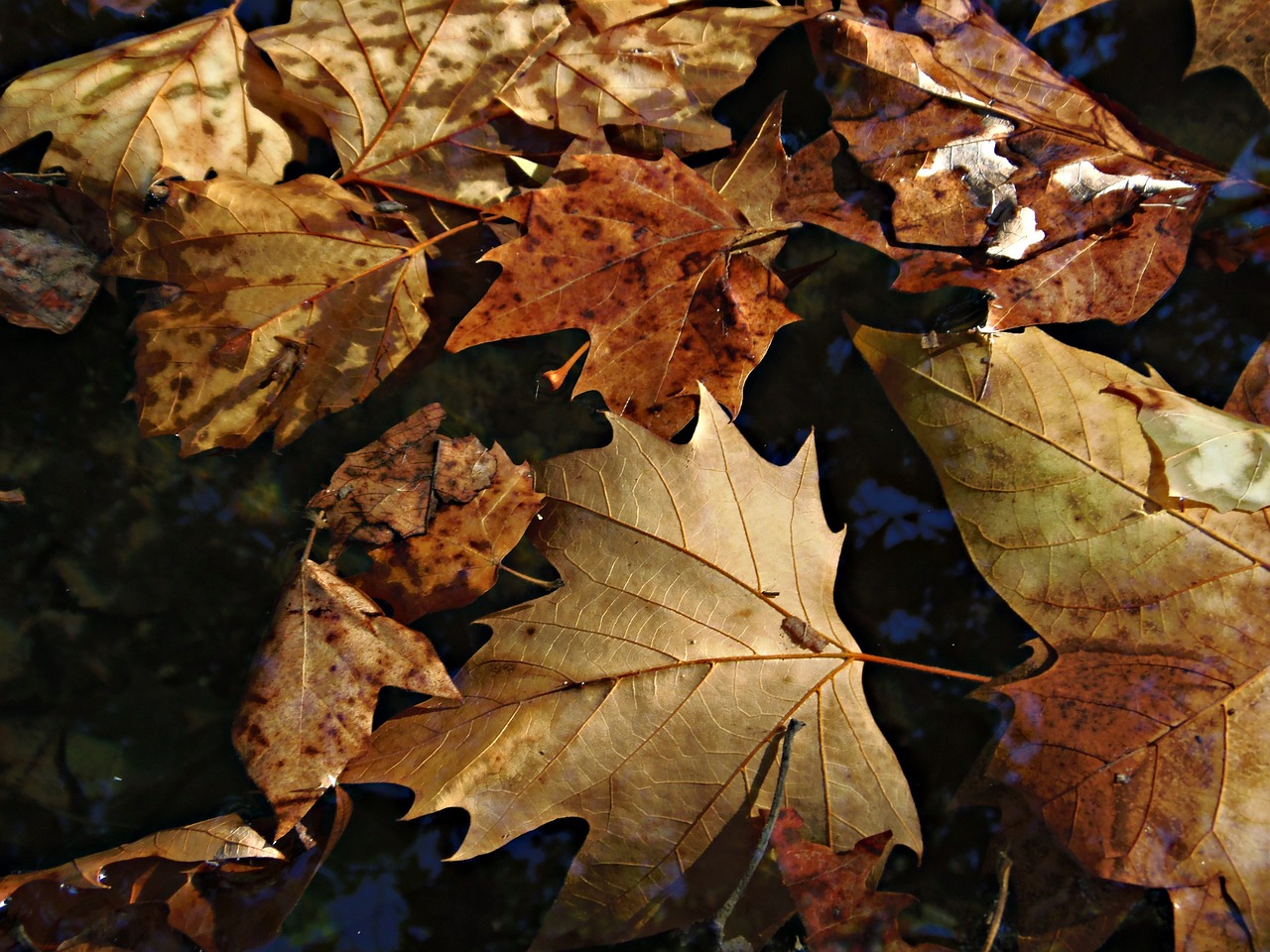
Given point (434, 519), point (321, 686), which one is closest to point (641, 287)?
point (434, 519)

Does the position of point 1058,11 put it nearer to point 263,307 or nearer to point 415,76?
point 415,76

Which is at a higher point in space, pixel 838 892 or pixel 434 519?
pixel 434 519

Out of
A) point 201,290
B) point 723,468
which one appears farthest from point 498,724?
point 201,290

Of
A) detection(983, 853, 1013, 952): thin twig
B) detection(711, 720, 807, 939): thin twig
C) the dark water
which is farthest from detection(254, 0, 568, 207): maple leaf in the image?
detection(983, 853, 1013, 952): thin twig

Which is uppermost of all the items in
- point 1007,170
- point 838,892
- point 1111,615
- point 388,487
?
point 1007,170

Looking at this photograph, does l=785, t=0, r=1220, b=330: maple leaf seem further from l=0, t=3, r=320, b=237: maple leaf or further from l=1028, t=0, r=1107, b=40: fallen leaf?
l=0, t=3, r=320, b=237: maple leaf

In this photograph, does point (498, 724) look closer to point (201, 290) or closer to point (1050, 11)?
point (201, 290)

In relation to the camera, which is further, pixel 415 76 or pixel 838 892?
pixel 415 76
